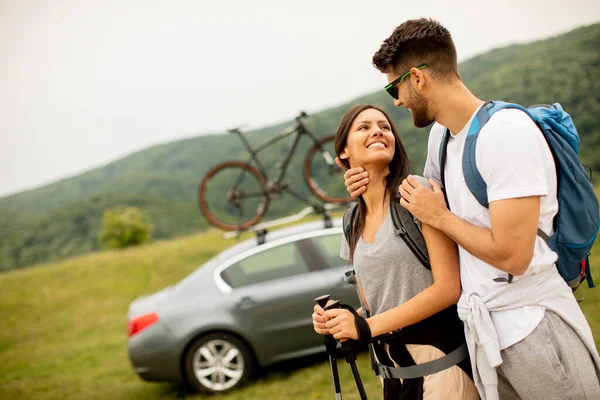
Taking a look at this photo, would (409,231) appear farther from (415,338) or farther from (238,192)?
(238,192)

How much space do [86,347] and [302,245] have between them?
6.33 metres

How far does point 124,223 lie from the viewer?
26312 mm

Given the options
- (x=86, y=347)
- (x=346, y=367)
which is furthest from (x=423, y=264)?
(x=86, y=347)

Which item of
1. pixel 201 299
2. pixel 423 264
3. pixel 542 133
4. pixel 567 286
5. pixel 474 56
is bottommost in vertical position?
pixel 201 299

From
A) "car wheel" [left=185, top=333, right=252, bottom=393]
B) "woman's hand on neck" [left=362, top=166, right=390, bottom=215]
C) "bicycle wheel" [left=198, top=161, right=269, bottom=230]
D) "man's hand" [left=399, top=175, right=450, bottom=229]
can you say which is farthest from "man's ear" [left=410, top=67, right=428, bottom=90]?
"bicycle wheel" [left=198, top=161, right=269, bottom=230]

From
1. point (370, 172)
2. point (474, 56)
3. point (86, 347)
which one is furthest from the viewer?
point (474, 56)

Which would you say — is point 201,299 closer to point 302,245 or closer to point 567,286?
point 302,245

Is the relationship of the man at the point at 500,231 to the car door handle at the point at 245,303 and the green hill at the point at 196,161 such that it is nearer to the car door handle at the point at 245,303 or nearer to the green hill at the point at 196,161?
the green hill at the point at 196,161

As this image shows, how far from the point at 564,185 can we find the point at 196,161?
98209 millimetres

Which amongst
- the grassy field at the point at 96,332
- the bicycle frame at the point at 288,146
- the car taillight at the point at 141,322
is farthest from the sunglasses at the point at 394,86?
the bicycle frame at the point at 288,146

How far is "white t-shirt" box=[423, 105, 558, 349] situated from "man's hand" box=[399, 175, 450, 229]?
0.25 ft

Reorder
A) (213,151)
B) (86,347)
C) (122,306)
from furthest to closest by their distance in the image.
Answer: (213,151) < (122,306) < (86,347)

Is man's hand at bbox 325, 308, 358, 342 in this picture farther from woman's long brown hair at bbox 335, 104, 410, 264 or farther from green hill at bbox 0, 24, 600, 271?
green hill at bbox 0, 24, 600, 271

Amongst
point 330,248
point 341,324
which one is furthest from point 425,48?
point 330,248
